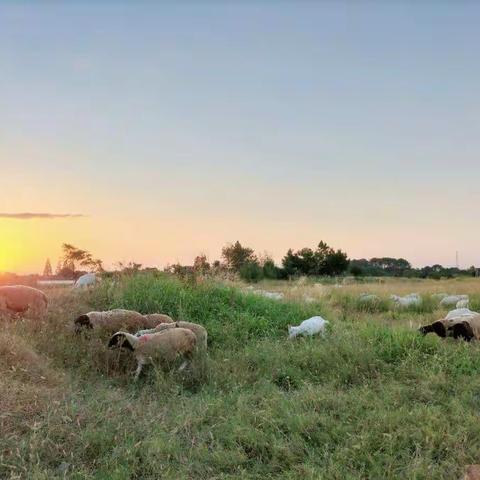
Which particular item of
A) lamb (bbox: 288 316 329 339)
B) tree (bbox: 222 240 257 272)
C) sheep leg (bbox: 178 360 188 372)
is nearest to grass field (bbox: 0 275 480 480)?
sheep leg (bbox: 178 360 188 372)

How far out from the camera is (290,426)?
4543 millimetres

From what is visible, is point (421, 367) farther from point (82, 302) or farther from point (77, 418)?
point (82, 302)

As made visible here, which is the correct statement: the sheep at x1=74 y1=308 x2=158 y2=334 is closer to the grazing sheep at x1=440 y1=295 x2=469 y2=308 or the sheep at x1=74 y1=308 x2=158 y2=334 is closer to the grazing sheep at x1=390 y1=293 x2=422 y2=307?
the grazing sheep at x1=390 y1=293 x2=422 y2=307

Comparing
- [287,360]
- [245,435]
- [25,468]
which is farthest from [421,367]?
[25,468]

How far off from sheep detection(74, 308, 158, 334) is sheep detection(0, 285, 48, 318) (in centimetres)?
89

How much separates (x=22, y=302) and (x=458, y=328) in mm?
6271

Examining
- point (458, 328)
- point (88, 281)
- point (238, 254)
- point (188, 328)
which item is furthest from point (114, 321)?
point (238, 254)

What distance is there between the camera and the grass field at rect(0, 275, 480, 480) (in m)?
4.01

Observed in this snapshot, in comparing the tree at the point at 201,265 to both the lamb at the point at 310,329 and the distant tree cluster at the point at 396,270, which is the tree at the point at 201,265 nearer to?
the lamb at the point at 310,329

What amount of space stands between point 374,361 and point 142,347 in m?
2.65

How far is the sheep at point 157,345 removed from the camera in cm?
628

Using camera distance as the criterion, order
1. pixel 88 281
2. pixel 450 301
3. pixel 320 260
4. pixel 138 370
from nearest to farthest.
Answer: pixel 138 370
pixel 88 281
pixel 450 301
pixel 320 260

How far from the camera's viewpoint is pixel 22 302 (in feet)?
27.2

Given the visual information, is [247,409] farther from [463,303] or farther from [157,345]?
[463,303]
